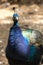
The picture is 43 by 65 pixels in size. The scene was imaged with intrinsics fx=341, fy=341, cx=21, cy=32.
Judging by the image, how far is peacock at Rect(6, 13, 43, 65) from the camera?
175 inches

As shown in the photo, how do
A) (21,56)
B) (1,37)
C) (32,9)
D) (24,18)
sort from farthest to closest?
(32,9), (24,18), (1,37), (21,56)

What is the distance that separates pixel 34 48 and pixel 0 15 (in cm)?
396

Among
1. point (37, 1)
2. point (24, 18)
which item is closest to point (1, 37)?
point (24, 18)

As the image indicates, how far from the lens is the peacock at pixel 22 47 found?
4.45m

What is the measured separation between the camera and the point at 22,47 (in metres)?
4.43

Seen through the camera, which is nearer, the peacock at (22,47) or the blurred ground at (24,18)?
the peacock at (22,47)

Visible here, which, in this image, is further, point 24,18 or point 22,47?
point 24,18

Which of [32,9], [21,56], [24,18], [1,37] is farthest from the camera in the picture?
[32,9]

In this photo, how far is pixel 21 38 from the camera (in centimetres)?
450

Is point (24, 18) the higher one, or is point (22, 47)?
point (22, 47)

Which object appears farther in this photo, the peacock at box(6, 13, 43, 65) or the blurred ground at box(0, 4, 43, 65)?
the blurred ground at box(0, 4, 43, 65)

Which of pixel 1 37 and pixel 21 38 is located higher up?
pixel 21 38

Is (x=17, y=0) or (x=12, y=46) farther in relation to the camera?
(x=17, y=0)

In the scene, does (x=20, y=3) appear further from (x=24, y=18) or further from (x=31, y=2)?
(x=24, y=18)
